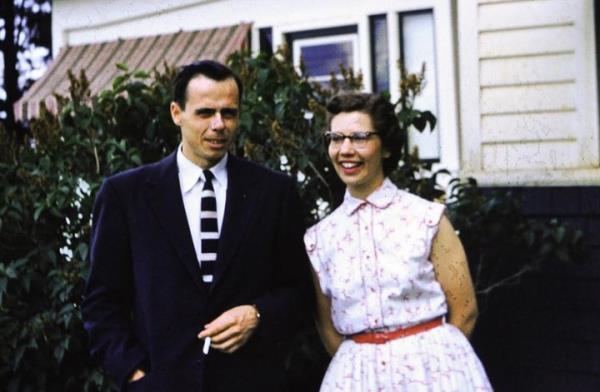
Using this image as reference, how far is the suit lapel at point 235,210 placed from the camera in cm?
355

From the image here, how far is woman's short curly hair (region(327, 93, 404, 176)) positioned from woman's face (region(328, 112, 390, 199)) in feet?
0.06

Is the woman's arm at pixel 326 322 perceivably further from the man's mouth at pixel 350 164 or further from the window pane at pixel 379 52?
the window pane at pixel 379 52

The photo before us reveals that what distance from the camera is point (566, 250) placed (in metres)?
6.61

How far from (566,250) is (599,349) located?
0.80 meters

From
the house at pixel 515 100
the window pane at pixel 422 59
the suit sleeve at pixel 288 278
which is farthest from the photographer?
the window pane at pixel 422 59

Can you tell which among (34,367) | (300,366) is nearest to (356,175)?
(300,366)

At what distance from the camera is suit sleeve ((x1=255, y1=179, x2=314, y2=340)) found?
358cm

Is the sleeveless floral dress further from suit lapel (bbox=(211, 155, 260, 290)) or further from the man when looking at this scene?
suit lapel (bbox=(211, 155, 260, 290))

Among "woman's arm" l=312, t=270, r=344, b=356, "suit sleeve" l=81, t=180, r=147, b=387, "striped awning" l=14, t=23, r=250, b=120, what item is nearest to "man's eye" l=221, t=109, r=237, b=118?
"suit sleeve" l=81, t=180, r=147, b=387

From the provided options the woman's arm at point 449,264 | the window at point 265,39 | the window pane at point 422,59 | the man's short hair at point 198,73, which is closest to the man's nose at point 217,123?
the man's short hair at point 198,73

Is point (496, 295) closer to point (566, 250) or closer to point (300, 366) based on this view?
point (566, 250)

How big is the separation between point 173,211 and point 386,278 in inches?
31.0

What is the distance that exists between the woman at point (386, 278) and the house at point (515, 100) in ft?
11.2

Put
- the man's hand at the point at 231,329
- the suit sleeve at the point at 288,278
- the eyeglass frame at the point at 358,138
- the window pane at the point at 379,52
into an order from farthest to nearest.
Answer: the window pane at the point at 379,52
the eyeglass frame at the point at 358,138
the suit sleeve at the point at 288,278
the man's hand at the point at 231,329
